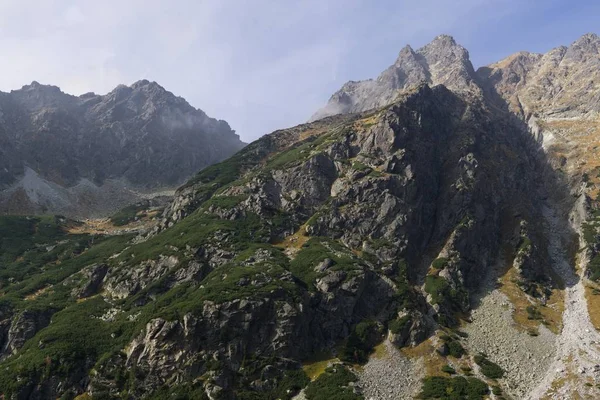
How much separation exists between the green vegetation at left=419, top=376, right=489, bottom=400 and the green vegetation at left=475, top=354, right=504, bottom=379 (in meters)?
3.08

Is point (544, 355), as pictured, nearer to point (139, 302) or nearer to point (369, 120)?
point (139, 302)

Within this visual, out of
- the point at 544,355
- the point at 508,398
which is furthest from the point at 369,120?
the point at 508,398

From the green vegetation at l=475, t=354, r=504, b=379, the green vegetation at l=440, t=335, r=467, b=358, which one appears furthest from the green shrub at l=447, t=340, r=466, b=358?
the green vegetation at l=475, t=354, r=504, b=379

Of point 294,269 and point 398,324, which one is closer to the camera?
point 398,324

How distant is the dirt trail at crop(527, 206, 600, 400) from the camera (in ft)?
197

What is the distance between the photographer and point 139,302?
81.6 meters

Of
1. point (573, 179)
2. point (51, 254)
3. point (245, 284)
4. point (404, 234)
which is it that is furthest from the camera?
point (573, 179)

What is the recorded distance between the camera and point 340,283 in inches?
3241

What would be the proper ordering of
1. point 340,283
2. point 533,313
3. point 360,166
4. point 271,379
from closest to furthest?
point 271,379
point 533,313
point 340,283
point 360,166

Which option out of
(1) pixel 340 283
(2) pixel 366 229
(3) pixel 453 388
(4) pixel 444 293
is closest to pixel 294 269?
(1) pixel 340 283

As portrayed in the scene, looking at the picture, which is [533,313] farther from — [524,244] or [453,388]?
[453,388]

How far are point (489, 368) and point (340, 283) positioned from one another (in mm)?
27928

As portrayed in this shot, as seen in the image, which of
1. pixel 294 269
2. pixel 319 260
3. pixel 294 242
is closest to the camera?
pixel 294 269

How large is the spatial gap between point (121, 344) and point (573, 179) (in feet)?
449
